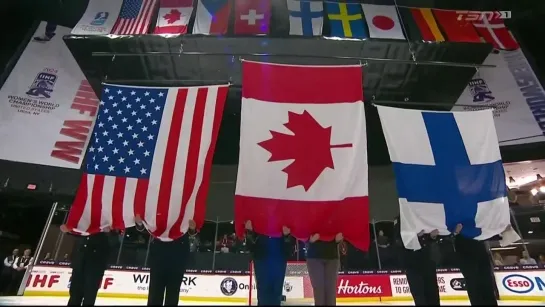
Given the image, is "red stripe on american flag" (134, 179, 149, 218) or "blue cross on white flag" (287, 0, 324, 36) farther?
"blue cross on white flag" (287, 0, 324, 36)

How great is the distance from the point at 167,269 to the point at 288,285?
13.0ft

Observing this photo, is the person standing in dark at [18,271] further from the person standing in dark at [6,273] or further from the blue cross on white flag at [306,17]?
the blue cross on white flag at [306,17]

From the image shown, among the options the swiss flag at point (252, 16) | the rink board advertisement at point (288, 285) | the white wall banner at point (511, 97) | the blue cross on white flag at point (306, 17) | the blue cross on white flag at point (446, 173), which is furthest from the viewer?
the white wall banner at point (511, 97)

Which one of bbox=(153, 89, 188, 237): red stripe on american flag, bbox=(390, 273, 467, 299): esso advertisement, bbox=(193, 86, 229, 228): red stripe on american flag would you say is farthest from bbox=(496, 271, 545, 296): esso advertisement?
bbox=(153, 89, 188, 237): red stripe on american flag

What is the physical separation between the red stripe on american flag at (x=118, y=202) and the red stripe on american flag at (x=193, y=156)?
63 centimetres

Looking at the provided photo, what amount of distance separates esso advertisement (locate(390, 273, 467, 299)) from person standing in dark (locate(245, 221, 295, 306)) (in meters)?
4.19

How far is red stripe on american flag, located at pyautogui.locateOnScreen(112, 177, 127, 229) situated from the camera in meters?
4.65

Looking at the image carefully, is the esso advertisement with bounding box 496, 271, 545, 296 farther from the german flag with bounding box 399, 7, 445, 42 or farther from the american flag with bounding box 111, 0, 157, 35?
the american flag with bounding box 111, 0, 157, 35

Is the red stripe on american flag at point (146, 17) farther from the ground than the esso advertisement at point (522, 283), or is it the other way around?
the red stripe on american flag at point (146, 17)

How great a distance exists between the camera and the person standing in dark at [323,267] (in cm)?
425

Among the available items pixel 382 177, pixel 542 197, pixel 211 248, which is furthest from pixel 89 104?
pixel 542 197

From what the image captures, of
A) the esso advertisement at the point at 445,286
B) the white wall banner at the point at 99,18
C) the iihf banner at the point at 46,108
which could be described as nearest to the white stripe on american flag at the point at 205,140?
the white wall banner at the point at 99,18

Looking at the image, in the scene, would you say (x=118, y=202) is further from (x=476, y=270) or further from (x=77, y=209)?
(x=476, y=270)

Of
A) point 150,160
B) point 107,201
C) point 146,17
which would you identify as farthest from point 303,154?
point 146,17
